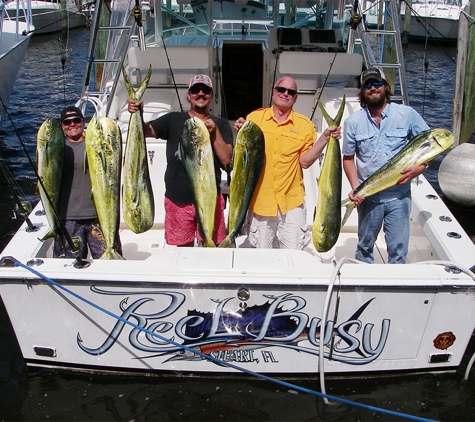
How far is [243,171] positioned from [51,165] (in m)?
1.13

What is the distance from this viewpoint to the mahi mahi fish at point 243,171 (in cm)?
290

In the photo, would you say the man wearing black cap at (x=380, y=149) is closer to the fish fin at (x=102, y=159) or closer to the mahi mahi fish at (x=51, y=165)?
the fish fin at (x=102, y=159)

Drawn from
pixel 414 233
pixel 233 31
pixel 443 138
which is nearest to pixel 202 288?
pixel 443 138

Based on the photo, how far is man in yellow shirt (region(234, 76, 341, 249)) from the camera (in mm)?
3113

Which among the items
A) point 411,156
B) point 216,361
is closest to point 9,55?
point 216,361

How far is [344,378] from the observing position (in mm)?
3217

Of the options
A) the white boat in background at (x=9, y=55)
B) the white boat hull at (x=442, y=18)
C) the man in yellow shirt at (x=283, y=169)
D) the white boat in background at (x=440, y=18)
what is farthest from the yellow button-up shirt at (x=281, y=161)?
the white boat hull at (x=442, y=18)

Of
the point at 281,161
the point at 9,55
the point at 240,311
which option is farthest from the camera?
the point at 9,55

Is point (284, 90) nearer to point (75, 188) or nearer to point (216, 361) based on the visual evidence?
point (75, 188)

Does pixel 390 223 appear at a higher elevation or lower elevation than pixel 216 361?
higher

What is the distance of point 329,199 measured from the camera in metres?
3.01

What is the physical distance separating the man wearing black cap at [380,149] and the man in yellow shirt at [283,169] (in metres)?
0.29

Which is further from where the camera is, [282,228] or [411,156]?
[282,228]

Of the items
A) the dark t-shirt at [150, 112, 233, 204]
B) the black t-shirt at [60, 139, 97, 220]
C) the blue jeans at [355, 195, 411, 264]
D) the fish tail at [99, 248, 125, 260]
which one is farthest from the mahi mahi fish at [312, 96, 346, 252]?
the black t-shirt at [60, 139, 97, 220]
